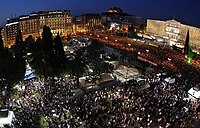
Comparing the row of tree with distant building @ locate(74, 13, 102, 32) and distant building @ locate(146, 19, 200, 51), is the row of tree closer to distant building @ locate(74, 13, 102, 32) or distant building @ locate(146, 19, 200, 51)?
distant building @ locate(146, 19, 200, 51)

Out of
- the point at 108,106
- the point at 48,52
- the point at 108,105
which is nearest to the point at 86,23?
the point at 48,52

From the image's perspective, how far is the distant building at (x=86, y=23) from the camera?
7831 cm

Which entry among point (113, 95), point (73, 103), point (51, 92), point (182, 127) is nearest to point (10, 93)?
point (51, 92)

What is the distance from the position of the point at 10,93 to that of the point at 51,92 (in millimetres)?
4096

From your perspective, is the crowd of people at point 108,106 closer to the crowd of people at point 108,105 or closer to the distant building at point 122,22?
the crowd of people at point 108,105

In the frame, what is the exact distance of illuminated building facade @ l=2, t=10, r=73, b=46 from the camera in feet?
200

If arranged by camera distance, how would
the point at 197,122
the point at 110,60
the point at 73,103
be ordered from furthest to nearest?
the point at 110,60, the point at 73,103, the point at 197,122

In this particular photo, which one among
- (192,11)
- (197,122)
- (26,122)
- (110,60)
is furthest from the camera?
(192,11)

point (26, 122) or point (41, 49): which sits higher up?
Result: point (41, 49)

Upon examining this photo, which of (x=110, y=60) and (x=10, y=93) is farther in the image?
(x=110, y=60)

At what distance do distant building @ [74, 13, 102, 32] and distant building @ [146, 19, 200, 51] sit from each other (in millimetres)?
19365

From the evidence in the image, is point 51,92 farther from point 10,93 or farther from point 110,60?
point 110,60

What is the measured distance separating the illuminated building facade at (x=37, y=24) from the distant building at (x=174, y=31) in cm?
2293

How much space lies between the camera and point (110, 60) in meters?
39.0
